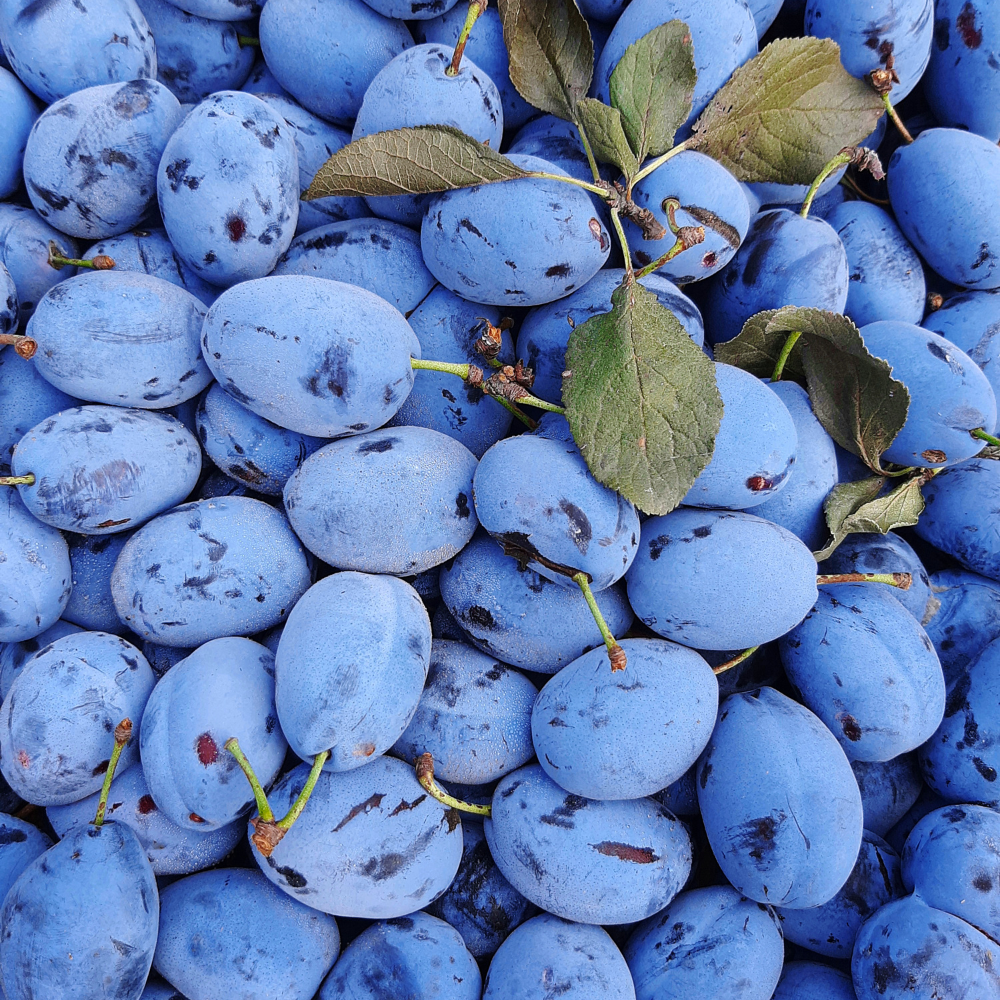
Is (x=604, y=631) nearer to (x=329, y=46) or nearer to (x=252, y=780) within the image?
(x=252, y=780)

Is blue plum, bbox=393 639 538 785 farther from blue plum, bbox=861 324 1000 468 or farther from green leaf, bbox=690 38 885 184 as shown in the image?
green leaf, bbox=690 38 885 184

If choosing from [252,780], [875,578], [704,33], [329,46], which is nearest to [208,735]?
[252,780]

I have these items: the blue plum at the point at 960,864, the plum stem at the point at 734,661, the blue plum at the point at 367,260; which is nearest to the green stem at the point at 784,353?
the plum stem at the point at 734,661

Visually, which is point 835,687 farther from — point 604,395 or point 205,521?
point 205,521

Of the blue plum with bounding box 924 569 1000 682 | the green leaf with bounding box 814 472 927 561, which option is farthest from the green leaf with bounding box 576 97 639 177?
the blue plum with bounding box 924 569 1000 682

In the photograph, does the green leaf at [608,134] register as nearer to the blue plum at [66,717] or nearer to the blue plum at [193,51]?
the blue plum at [193,51]
